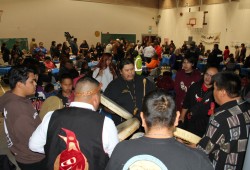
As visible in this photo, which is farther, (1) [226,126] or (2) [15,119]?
(2) [15,119]

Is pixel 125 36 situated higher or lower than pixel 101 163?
higher

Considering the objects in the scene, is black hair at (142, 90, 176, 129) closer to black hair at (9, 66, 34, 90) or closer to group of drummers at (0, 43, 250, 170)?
group of drummers at (0, 43, 250, 170)

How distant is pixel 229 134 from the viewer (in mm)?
1923

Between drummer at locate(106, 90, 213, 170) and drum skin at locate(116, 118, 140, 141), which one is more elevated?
drummer at locate(106, 90, 213, 170)

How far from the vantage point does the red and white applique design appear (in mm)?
1700

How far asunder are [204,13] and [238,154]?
17135 millimetres

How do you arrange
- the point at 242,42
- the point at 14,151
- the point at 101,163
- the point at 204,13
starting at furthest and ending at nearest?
the point at 204,13, the point at 242,42, the point at 14,151, the point at 101,163

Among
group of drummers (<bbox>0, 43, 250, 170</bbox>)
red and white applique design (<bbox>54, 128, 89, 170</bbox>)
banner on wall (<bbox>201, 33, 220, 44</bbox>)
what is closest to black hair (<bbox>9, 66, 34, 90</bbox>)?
group of drummers (<bbox>0, 43, 250, 170</bbox>)

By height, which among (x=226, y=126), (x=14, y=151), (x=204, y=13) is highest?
(x=204, y=13)

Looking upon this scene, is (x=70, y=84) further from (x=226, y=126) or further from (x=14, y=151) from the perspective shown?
(x=226, y=126)

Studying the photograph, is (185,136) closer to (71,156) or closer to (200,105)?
(71,156)

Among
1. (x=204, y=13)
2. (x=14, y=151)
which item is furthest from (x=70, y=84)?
(x=204, y=13)

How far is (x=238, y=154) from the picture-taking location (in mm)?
1978

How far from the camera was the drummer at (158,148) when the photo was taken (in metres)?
1.24
